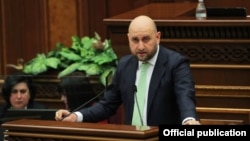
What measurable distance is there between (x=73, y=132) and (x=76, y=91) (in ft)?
6.02

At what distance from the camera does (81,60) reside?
5637 mm

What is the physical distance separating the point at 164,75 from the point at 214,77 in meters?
1.05

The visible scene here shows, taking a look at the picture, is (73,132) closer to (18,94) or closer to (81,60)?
(18,94)

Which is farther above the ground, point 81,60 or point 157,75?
point 157,75

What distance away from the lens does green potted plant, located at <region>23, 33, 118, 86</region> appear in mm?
5492

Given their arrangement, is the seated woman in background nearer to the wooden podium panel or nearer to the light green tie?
the light green tie

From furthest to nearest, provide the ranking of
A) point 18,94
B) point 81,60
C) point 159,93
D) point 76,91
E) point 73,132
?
point 81,60
point 18,94
point 76,91
point 159,93
point 73,132

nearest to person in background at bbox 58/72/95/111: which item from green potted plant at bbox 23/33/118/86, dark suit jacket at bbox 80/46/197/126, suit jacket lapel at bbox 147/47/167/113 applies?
green potted plant at bbox 23/33/118/86

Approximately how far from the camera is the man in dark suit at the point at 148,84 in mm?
3490

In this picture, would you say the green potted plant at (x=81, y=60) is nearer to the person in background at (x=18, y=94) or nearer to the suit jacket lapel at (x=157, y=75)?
the person in background at (x=18, y=94)

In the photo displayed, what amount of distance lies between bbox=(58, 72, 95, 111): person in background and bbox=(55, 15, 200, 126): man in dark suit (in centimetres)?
99

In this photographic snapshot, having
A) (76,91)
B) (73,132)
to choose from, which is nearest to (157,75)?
(73,132)

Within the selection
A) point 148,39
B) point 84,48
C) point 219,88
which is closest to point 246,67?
point 219,88

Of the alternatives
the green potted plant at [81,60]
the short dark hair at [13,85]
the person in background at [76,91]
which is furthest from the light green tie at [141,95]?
the green potted plant at [81,60]
